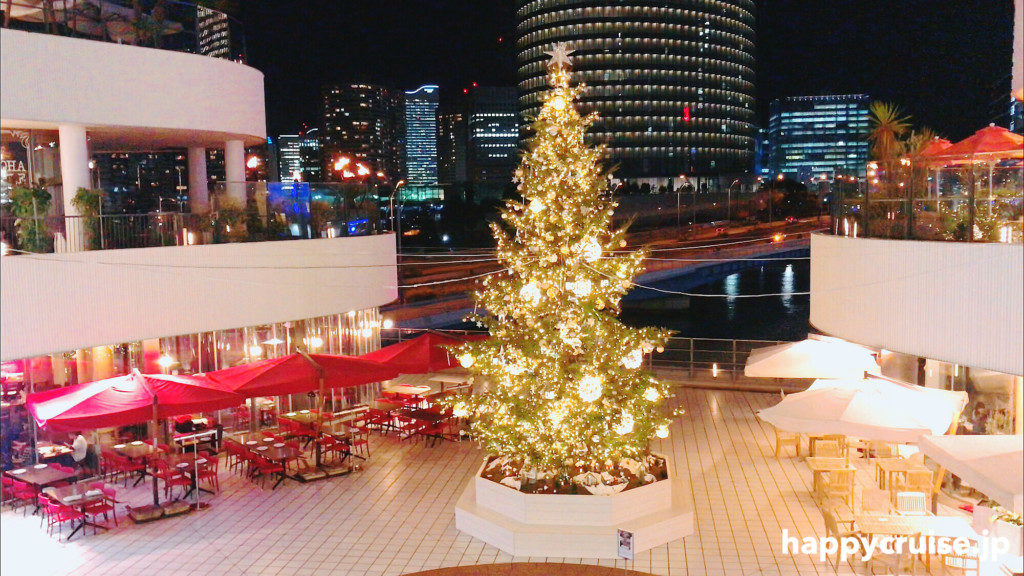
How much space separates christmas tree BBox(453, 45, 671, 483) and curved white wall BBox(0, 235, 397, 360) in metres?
6.02

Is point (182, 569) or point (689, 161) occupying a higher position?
point (689, 161)

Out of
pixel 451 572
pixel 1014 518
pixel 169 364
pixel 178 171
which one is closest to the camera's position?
pixel 1014 518

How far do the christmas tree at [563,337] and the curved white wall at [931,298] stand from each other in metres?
3.29

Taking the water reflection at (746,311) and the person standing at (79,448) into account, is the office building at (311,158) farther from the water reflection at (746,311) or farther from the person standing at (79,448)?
the person standing at (79,448)

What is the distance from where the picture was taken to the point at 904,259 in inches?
483

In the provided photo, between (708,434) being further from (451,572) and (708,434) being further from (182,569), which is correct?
(182,569)

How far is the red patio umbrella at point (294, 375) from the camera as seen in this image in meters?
15.0

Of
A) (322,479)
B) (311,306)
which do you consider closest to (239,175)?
(311,306)

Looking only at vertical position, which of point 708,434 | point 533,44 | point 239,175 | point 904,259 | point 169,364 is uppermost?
point 533,44

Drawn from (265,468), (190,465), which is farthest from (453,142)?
(190,465)

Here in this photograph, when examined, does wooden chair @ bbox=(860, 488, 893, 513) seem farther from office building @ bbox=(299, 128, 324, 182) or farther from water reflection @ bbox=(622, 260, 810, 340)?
office building @ bbox=(299, 128, 324, 182)

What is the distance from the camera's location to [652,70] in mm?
132250

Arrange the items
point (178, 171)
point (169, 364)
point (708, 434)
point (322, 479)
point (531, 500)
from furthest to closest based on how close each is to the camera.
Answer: point (178, 171)
point (708, 434)
point (169, 364)
point (322, 479)
point (531, 500)

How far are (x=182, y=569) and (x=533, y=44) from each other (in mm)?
125927
